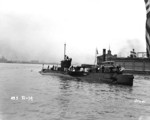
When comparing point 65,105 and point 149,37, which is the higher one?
point 149,37

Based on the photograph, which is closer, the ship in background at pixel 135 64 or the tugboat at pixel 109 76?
the tugboat at pixel 109 76

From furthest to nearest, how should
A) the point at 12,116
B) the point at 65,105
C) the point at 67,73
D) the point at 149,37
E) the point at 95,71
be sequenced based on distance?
the point at 149,37, the point at 67,73, the point at 95,71, the point at 65,105, the point at 12,116

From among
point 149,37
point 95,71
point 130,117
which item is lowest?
point 130,117

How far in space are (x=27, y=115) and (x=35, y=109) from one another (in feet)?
8.49

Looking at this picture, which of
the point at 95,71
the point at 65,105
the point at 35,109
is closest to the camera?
the point at 35,109

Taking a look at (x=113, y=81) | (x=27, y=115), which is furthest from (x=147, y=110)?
(x=113, y=81)

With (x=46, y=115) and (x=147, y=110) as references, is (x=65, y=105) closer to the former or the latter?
(x=46, y=115)

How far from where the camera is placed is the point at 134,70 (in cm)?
13075

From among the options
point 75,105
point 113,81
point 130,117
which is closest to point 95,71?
point 113,81

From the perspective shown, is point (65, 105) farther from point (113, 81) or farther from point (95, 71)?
point (95, 71)

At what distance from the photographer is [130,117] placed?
23.9m

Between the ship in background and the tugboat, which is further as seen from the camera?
the ship in background

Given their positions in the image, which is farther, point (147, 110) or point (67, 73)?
point (67, 73)

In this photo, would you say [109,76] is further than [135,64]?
No
